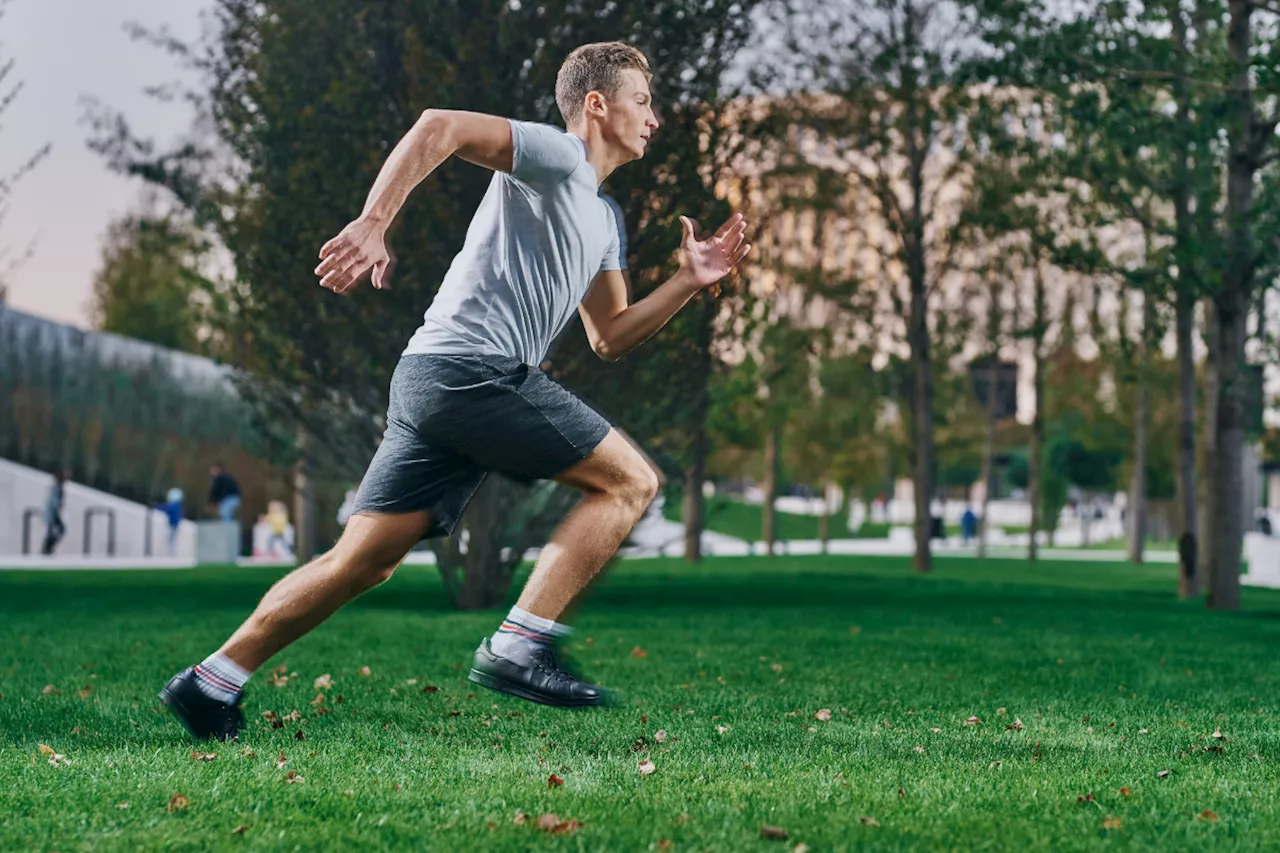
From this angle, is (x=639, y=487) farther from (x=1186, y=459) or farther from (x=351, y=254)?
(x=1186, y=459)

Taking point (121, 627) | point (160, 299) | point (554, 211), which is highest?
point (160, 299)

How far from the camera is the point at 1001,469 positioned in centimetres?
10206

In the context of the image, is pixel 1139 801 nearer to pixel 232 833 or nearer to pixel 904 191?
pixel 232 833

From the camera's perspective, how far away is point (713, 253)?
5621mm

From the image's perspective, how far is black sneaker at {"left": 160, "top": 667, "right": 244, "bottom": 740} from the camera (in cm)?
560

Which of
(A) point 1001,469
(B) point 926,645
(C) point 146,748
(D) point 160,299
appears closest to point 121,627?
(B) point 926,645

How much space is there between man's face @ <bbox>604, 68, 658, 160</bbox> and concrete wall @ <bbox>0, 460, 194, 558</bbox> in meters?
32.4

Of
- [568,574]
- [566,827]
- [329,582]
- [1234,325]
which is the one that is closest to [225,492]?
[1234,325]

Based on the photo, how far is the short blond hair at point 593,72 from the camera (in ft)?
17.4

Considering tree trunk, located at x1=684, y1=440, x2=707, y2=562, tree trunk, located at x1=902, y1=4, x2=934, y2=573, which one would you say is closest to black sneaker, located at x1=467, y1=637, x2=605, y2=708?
tree trunk, located at x1=684, y1=440, x2=707, y2=562

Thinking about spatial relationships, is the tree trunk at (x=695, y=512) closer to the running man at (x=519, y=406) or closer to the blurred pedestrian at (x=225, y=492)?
the blurred pedestrian at (x=225, y=492)

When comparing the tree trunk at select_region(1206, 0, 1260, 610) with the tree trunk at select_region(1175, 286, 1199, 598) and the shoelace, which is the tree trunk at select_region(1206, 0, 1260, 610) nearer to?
the tree trunk at select_region(1175, 286, 1199, 598)

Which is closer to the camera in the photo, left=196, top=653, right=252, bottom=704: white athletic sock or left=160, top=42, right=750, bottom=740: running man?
left=160, top=42, right=750, bottom=740: running man

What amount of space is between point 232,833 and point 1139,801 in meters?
2.67
